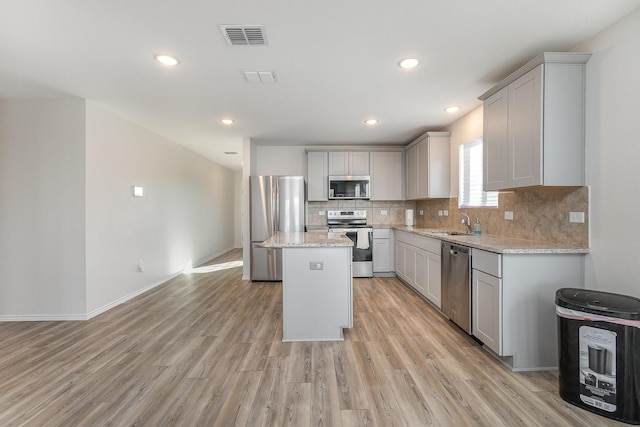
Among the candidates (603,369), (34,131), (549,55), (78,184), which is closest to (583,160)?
(549,55)

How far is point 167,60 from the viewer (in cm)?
238

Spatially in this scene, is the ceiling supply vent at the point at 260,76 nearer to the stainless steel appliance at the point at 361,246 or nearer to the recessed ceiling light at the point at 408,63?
the recessed ceiling light at the point at 408,63

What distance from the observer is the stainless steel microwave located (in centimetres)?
532

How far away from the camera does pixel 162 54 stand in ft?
7.52

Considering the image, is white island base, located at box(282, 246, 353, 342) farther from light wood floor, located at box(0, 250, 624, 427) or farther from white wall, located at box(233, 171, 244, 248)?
white wall, located at box(233, 171, 244, 248)

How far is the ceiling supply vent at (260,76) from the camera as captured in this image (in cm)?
Answer: 261

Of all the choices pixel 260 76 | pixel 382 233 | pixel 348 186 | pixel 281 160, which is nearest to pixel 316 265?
pixel 260 76

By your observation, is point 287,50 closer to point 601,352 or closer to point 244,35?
point 244,35

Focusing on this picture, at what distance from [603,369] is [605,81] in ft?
6.40

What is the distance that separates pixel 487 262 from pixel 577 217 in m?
0.76

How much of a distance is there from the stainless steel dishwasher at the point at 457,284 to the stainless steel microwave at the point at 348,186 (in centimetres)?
238

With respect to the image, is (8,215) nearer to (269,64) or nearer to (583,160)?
(269,64)

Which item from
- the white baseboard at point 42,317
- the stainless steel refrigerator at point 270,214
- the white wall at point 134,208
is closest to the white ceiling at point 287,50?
the white wall at point 134,208

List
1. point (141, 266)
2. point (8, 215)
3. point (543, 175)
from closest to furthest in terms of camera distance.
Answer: point (543, 175), point (8, 215), point (141, 266)
